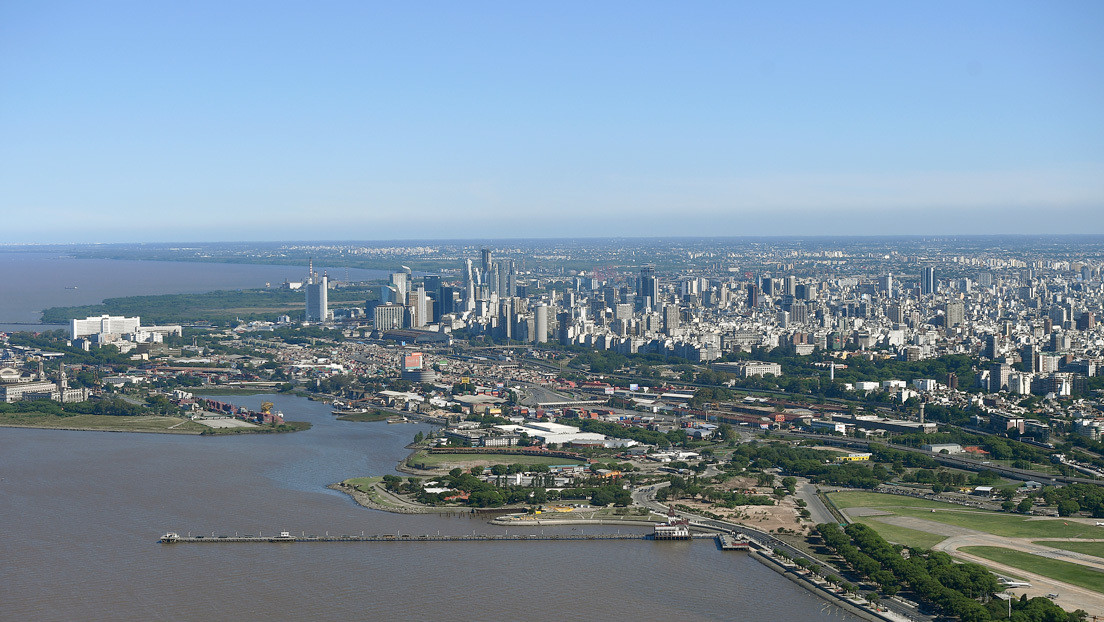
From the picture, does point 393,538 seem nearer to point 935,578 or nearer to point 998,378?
point 935,578

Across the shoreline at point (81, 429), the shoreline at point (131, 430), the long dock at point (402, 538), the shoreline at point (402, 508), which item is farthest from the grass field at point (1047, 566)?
the shoreline at point (81, 429)

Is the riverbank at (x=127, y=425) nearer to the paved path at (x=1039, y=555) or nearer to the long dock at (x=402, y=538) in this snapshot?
the long dock at (x=402, y=538)

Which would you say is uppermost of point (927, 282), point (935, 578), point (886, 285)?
point (927, 282)

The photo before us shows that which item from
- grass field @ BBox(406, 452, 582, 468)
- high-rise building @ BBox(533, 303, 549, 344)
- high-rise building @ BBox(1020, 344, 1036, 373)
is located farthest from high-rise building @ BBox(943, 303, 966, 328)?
grass field @ BBox(406, 452, 582, 468)

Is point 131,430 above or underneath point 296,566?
underneath

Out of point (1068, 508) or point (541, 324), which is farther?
point (541, 324)

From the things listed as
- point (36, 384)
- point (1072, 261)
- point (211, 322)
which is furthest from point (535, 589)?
point (1072, 261)

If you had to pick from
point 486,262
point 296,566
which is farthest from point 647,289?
point 296,566
